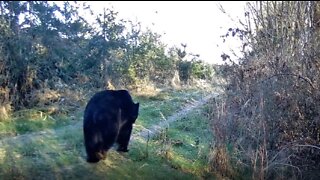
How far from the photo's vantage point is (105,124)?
819cm

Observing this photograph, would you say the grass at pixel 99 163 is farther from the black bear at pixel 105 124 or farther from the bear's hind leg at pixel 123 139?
the black bear at pixel 105 124

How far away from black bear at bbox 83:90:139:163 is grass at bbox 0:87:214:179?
0.24 metres

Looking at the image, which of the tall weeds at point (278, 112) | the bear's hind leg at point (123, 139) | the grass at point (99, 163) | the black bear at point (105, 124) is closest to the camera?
the grass at point (99, 163)

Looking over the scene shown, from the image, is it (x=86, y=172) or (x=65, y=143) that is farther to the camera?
(x=65, y=143)

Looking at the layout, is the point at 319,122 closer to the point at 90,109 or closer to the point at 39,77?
the point at 90,109

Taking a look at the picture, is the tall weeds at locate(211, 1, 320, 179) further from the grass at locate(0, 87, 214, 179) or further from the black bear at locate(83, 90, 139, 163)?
the black bear at locate(83, 90, 139, 163)

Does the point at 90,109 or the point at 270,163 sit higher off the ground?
the point at 90,109

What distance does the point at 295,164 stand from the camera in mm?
9062

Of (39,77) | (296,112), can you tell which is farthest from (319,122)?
(39,77)

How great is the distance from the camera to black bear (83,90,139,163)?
802 centimetres

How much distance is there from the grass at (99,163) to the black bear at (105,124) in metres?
0.24

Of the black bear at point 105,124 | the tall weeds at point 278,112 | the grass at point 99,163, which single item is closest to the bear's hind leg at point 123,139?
the black bear at point 105,124

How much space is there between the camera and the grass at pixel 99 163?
766cm

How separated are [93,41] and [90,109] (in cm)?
736
